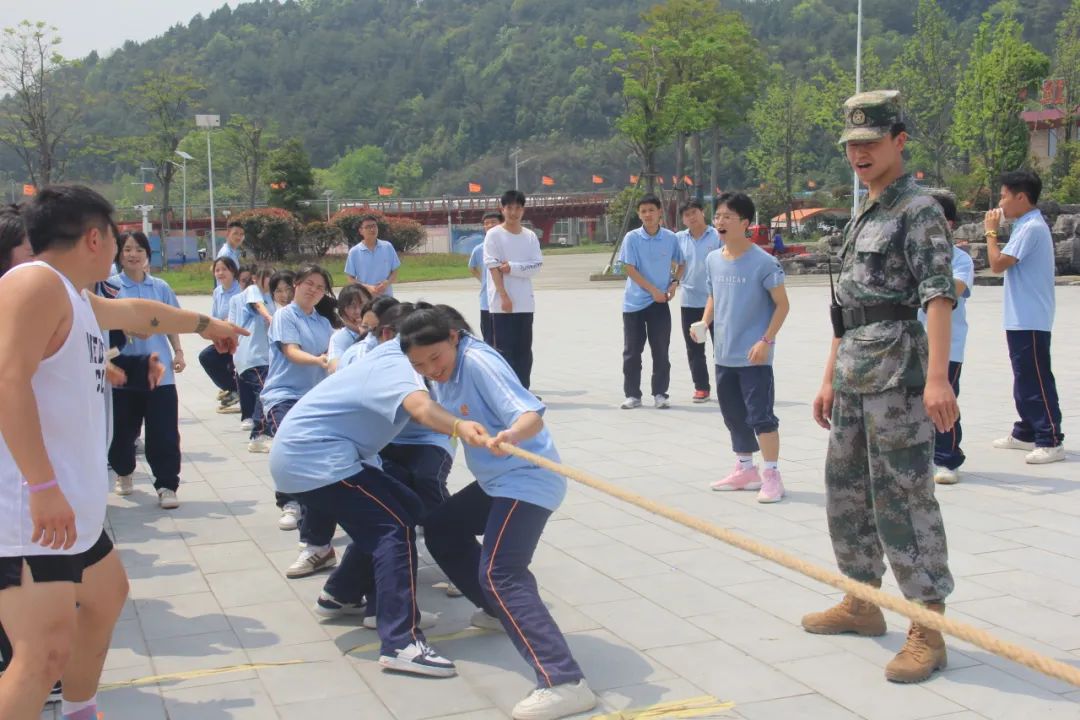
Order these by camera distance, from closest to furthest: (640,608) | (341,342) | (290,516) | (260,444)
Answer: (640,608)
(341,342)
(290,516)
(260,444)

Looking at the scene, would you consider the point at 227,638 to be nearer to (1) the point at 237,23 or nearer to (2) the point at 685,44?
(2) the point at 685,44

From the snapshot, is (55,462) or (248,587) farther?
(248,587)

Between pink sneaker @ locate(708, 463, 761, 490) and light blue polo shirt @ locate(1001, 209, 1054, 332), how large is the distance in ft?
6.83

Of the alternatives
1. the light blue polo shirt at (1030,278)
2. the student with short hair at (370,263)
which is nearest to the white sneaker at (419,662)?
the light blue polo shirt at (1030,278)

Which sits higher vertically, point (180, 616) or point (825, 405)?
point (825, 405)

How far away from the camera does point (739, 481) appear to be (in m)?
6.54

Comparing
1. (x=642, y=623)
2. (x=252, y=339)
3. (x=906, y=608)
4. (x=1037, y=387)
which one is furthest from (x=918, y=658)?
(x=252, y=339)

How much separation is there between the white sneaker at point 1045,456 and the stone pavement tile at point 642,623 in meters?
3.52

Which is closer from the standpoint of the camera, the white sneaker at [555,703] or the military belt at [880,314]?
the white sneaker at [555,703]

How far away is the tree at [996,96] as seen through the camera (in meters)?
31.9

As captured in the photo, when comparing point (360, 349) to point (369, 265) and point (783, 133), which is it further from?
point (783, 133)

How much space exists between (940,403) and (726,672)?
120 cm

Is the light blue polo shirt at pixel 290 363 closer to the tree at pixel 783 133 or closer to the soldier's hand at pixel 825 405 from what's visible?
the soldier's hand at pixel 825 405

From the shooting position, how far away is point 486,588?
3.74 metres
